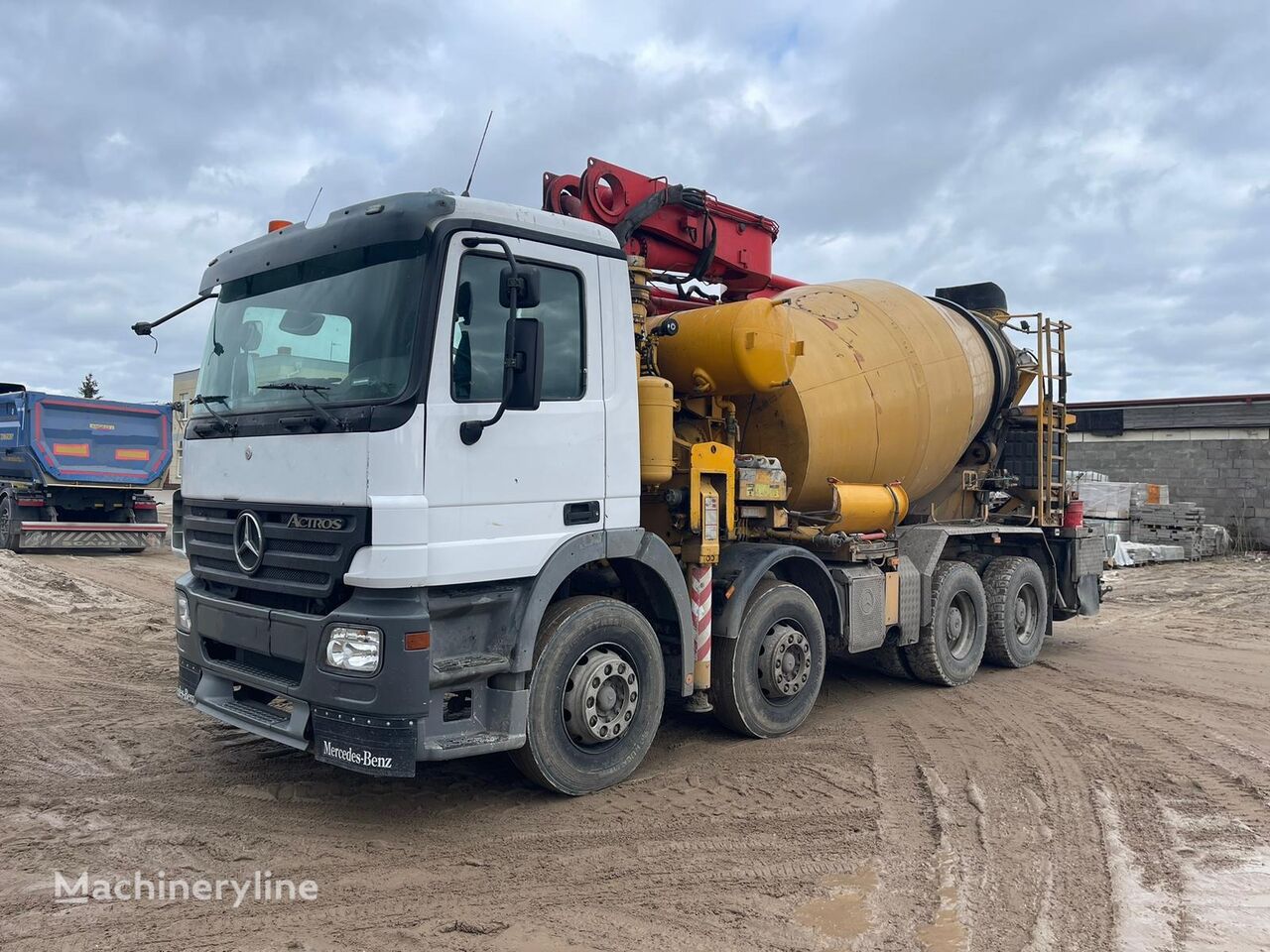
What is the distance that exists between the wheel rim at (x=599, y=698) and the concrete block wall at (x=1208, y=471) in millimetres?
19101

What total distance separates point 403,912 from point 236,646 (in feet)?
6.05

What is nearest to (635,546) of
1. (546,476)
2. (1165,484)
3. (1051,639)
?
(546,476)

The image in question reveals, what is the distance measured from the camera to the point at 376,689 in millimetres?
4117

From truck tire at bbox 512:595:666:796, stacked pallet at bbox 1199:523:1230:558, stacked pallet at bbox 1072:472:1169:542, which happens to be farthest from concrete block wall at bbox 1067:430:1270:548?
truck tire at bbox 512:595:666:796

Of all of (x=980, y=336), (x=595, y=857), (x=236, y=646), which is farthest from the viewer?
(x=980, y=336)

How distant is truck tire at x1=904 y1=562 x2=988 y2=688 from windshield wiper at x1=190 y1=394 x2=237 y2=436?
18.4 ft

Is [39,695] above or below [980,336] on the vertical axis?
below

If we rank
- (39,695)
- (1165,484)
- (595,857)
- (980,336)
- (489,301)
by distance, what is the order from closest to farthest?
1. (595,857)
2. (489,301)
3. (39,695)
4. (980,336)
5. (1165,484)

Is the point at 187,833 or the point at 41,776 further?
the point at 41,776

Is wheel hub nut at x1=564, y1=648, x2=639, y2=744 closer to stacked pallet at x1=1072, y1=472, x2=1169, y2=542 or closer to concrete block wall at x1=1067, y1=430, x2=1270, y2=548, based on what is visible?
stacked pallet at x1=1072, y1=472, x2=1169, y2=542

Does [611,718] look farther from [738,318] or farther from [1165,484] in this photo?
[1165,484]

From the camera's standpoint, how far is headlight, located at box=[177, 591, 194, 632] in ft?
17.1

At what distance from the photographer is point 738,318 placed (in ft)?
19.8

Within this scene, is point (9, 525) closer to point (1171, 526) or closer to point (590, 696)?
point (590, 696)
